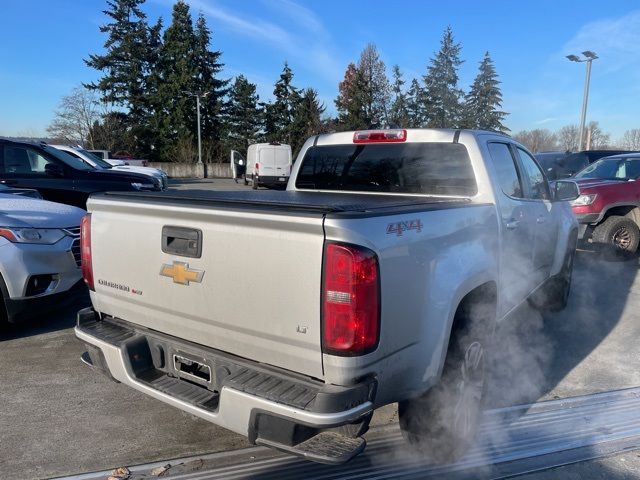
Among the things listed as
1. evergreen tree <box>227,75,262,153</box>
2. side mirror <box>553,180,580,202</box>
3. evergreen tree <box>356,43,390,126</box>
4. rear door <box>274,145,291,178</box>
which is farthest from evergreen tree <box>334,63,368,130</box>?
side mirror <box>553,180,580,202</box>

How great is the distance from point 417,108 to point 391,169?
44.7m

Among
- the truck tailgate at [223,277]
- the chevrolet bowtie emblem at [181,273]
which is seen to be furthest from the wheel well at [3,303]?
the chevrolet bowtie emblem at [181,273]

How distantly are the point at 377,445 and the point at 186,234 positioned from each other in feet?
6.04

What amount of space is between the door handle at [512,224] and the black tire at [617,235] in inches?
220

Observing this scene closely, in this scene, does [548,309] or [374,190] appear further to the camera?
[548,309]

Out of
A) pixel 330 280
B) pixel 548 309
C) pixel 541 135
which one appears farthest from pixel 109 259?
pixel 541 135

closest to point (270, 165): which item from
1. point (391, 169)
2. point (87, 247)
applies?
point (391, 169)

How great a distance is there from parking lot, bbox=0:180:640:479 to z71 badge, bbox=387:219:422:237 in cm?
174

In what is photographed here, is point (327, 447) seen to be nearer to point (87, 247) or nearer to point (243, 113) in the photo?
point (87, 247)

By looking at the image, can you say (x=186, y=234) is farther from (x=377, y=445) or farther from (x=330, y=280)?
(x=377, y=445)

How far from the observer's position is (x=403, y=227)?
238 centimetres

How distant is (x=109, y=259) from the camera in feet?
10.0

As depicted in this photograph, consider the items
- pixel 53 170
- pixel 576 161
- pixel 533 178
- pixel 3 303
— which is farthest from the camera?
pixel 576 161

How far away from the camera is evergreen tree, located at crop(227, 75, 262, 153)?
52.5m
